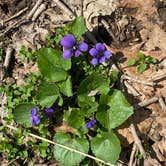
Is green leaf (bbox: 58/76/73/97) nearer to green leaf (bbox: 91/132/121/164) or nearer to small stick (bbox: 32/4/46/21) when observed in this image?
green leaf (bbox: 91/132/121/164)

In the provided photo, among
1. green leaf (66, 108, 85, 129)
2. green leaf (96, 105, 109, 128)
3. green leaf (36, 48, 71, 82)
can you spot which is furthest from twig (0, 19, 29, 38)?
green leaf (96, 105, 109, 128)

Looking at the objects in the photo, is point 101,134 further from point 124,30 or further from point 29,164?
point 124,30

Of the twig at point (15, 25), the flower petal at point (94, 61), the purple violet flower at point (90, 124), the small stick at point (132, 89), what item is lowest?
the purple violet flower at point (90, 124)

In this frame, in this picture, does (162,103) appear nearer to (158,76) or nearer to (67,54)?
(158,76)

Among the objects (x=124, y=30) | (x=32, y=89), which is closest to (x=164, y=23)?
(x=124, y=30)

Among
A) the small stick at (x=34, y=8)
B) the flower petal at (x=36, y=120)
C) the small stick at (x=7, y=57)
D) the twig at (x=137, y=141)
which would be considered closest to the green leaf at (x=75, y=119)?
the flower petal at (x=36, y=120)

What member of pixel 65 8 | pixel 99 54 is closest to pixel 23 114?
pixel 99 54

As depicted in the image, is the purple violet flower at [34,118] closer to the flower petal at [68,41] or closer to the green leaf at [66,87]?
the green leaf at [66,87]
